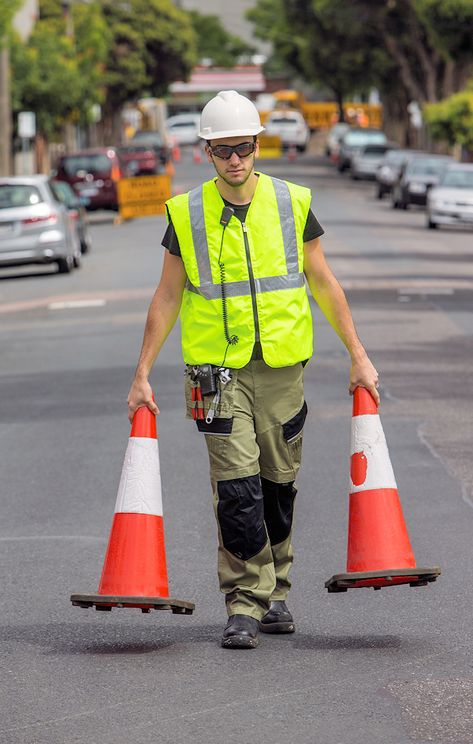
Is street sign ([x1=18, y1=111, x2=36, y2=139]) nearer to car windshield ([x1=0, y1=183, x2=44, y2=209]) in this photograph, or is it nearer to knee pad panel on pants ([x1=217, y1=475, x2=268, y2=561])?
Result: car windshield ([x1=0, y1=183, x2=44, y2=209])

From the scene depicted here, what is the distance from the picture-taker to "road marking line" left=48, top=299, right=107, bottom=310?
21.0 m

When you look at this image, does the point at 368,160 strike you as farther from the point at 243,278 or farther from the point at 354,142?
the point at 243,278

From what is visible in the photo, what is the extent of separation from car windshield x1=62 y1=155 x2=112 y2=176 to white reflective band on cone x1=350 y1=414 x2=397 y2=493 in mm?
34298

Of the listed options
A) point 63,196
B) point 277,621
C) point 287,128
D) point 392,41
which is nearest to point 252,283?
point 277,621

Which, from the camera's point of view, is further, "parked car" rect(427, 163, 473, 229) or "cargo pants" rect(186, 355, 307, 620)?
"parked car" rect(427, 163, 473, 229)

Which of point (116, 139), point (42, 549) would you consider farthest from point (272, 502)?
point (116, 139)

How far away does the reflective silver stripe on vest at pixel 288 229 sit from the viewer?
Result: 241 inches

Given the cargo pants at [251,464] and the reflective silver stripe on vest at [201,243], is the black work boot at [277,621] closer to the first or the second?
the cargo pants at [251,464]

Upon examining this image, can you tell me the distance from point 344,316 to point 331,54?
230ft

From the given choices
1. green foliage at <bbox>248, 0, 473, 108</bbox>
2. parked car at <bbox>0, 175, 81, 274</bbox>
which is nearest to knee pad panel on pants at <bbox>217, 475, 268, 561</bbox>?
parked car at <bbox>0, 175, 81, 274</bbox>

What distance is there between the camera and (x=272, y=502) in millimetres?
6297

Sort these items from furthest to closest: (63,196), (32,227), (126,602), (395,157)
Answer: (395,157), (63,196), (32,227), (126,602)

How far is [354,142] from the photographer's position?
7100 centimetres

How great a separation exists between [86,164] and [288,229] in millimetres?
34733
